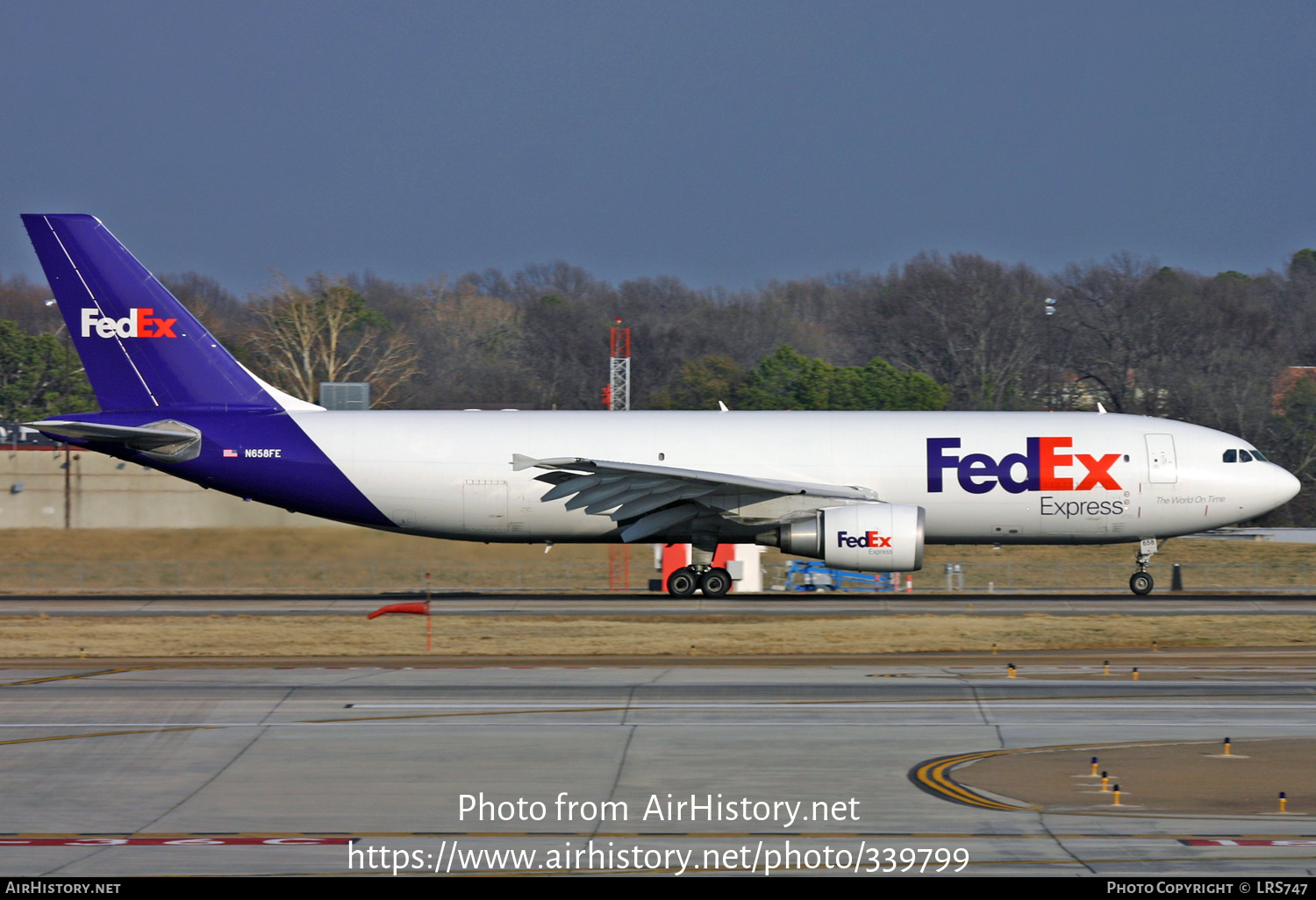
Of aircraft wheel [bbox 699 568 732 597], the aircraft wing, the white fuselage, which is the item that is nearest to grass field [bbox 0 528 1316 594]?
the white fuselage

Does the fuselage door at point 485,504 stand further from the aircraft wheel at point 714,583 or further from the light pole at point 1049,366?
the light pole at point 1049,366

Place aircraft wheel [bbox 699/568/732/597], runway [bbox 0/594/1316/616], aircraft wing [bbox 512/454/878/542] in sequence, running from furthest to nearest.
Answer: aircraft wheel [bbox 699/568/732/597] → aircraft wing [bbox 512/454/878/542] → runway [bbox 0/594/1316/616]

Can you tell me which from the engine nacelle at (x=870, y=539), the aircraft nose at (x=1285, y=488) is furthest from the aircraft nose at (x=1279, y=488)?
the engine nacelle at (x=870, y=539)

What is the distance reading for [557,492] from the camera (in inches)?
1314

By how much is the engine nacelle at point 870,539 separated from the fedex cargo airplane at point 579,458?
1108 millimetres

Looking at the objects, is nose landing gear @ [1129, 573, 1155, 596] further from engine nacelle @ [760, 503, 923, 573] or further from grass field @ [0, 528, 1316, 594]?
engine nacelle @ [760, 503, 923, 573]

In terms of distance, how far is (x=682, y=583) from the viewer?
34.8 m

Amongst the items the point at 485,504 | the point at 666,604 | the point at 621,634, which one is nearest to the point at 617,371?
the point at 485,504

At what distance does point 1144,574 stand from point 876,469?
25.9ft

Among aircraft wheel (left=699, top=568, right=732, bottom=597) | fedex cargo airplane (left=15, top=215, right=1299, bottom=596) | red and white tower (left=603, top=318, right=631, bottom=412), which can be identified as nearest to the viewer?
fedex cargo airplane (left=15, top=215, right=1299, bottom=596)

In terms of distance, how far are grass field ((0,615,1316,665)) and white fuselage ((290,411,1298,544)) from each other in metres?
5.07

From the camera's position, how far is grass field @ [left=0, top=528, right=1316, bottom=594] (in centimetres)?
3941

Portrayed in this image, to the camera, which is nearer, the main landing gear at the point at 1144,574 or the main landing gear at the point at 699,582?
the main landing gear at the point at 699,582

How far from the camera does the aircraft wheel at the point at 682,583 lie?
114 ft
